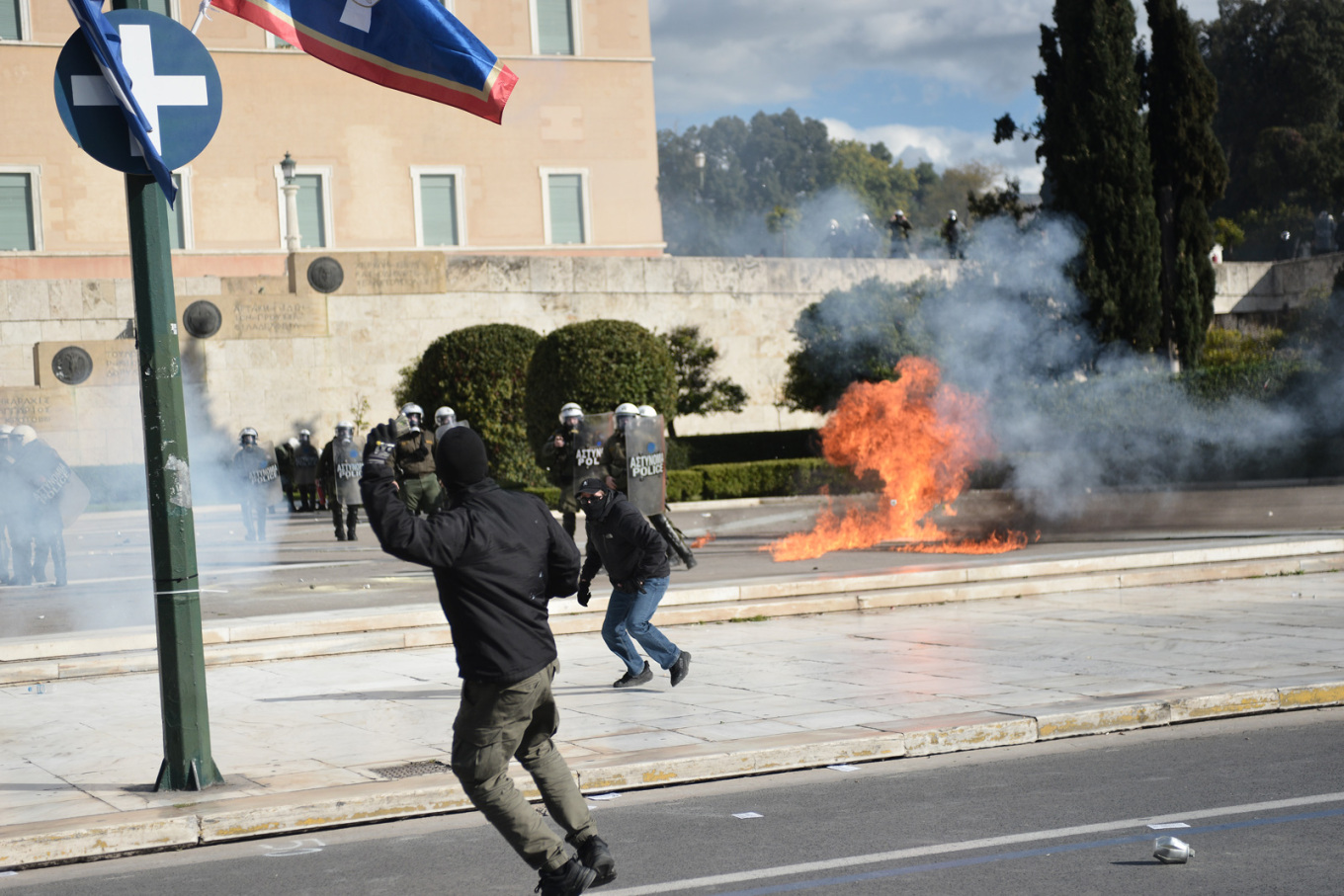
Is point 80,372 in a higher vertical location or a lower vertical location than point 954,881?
higher

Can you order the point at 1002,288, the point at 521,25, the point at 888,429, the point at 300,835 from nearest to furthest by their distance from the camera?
the point at 300,835 < the point at 888,429 < the point at 1002,288 < the point at 521,25

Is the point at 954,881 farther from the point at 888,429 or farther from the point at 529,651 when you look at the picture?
the point at 888,429

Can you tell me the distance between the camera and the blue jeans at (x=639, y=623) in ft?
29.2

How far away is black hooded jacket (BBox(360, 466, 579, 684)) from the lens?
471cm

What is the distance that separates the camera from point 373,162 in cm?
3781

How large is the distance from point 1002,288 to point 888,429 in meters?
4.84

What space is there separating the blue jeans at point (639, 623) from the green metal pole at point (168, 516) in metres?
2.93

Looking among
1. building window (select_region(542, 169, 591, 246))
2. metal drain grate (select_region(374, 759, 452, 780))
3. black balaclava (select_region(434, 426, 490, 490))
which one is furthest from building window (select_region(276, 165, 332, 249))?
black balaclava (select_region(434, 426, 490, 490))

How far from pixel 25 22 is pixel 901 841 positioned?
117 feet

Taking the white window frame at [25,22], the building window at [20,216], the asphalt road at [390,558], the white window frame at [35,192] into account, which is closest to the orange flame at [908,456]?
the asphalt road at [390,558]

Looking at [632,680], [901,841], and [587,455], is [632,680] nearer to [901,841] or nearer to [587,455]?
[901,841]

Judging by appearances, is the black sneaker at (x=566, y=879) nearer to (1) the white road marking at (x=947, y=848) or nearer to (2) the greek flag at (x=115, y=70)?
(1) the white road marking at (x=947, y=848)

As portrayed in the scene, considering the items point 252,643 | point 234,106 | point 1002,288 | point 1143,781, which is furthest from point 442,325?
point 1143,781

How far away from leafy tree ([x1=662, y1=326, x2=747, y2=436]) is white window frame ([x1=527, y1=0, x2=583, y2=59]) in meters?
9.95
